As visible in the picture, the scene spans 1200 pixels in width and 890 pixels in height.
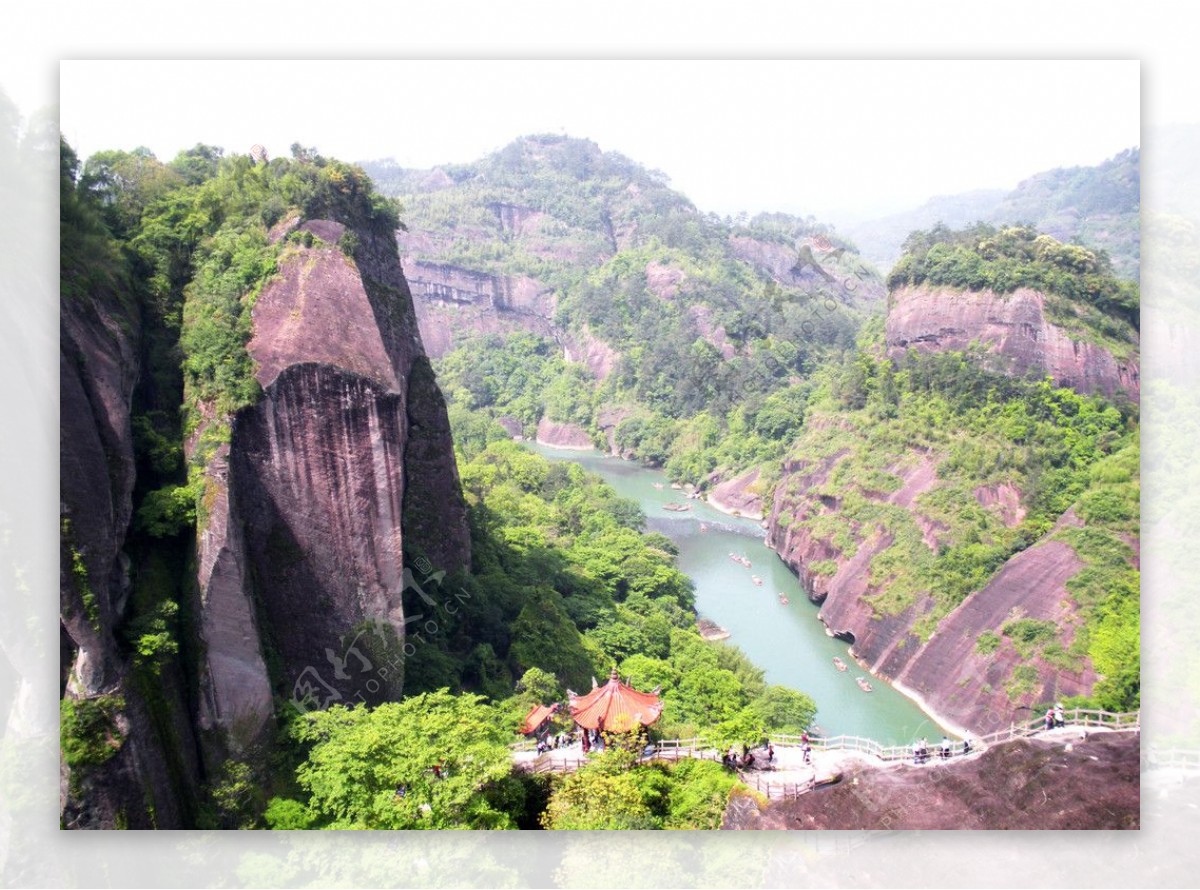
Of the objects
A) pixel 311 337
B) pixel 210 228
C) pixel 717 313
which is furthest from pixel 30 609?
pixel 717 313

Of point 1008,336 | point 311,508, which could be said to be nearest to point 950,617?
point 1008,336

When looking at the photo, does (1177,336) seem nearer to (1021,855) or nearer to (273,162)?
(1021,855)

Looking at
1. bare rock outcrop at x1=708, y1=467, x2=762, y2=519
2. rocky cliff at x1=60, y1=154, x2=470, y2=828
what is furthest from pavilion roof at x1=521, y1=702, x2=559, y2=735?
bare rock outcrop at x1=708, y1=467, x2=762, y2=519

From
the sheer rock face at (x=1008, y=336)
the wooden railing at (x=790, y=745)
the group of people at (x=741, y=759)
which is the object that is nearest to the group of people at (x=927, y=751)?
the wooden railing at (x=790, y=745)

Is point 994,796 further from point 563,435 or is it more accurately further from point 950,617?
point 563,435

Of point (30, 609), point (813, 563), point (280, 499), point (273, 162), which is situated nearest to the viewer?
point (30, 609)

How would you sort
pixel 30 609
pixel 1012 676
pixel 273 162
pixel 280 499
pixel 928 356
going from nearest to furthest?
pixel 30 609
pixel 280 499
pixel 273 162
pixel 1012 676
pixel 928 356
